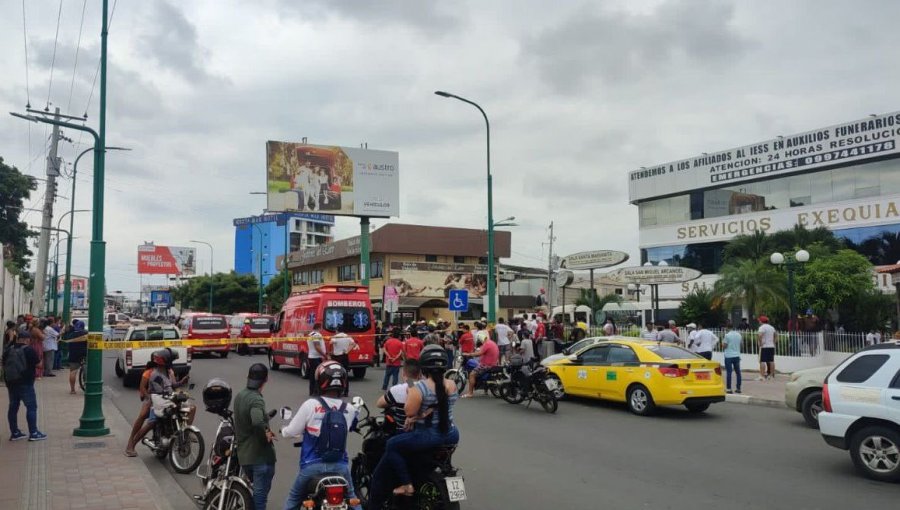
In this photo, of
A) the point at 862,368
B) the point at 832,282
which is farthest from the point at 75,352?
the point at 832,282

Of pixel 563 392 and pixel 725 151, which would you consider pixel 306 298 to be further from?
pixel 725 151

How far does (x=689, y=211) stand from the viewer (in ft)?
162

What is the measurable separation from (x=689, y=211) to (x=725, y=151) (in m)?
4.65

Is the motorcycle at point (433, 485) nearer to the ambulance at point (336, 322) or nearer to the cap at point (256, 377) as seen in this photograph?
the cap at point (256, 377)

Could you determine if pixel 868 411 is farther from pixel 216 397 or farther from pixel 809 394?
pixel 216 397

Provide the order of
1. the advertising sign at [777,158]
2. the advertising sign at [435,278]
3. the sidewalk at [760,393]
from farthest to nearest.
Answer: the advertising sign at [435,278] → the advertising sign at [777,158] → the sidewalk at [760,393]

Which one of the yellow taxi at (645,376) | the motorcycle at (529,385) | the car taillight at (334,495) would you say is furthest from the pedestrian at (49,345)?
the car taillight at (334,495)

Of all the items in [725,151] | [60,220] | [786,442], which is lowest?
[786,442]

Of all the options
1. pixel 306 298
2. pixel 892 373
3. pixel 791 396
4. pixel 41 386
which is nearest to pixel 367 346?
pixel 306 298

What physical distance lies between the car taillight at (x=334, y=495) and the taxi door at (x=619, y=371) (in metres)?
9.80

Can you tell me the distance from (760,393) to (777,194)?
31103mm

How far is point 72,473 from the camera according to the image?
886cm

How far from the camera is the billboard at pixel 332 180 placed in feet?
123

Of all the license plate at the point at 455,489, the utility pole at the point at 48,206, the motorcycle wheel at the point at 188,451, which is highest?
the utility pole at the point at 48,206
